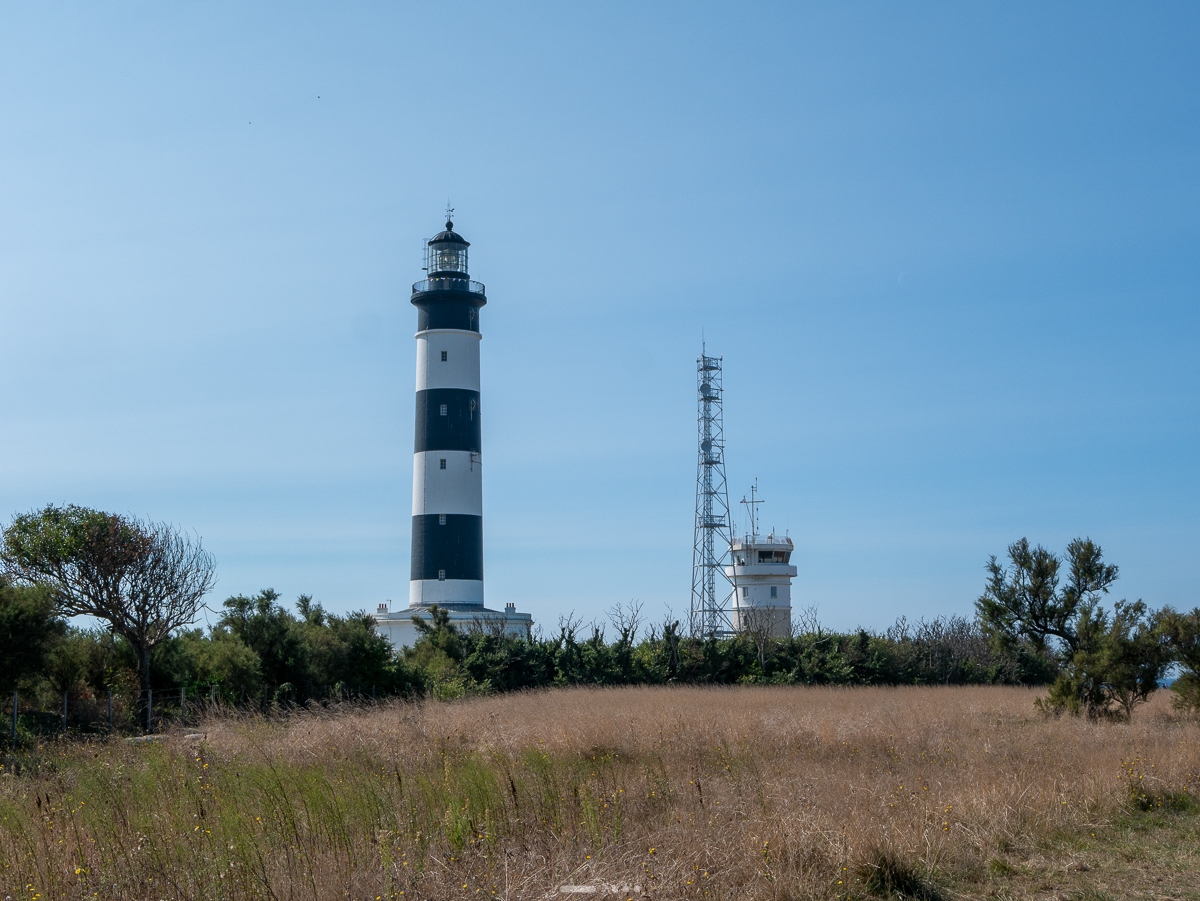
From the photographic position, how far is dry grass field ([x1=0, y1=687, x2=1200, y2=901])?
6477mm

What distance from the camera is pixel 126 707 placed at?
21.8m

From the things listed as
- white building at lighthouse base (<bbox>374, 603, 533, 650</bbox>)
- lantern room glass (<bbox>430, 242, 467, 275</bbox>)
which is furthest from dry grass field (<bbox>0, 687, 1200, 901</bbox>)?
lantern room glass (<bbox>430, 242, 467, 275</bbox>)

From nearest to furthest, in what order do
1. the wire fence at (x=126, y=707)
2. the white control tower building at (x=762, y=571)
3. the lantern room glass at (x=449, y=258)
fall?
the wire fence at (x=126, y=707) < the lantern room glass at (x=449, y=258) < the white control tower building at (x=762, y=571)

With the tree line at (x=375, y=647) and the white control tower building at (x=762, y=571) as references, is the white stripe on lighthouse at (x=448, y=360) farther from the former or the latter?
the white control tower building at (x=762, y=571)

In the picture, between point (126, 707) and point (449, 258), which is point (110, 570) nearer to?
point (126, 707)

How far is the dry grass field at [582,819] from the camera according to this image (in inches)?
255

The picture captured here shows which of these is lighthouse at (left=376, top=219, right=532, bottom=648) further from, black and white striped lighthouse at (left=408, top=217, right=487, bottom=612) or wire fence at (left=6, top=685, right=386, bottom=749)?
wire fence at (left=6, top=685, right=386, bottom=749)

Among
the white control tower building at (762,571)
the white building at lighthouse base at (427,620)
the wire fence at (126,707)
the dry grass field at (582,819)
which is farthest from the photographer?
the white control tower building at (762,571)

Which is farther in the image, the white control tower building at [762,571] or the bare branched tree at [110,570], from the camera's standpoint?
the white control tower building at [762,571]

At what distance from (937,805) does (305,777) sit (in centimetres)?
522

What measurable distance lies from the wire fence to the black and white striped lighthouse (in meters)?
13.3

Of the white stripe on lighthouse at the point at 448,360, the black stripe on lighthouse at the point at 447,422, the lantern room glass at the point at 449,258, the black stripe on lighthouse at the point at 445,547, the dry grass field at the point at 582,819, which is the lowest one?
the dry grass field at the point at 582,819

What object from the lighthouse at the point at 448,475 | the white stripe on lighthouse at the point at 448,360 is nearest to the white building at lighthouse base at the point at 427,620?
the lighthouse at the point at 448,475

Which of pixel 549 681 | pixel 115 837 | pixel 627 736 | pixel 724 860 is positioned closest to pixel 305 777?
pixel 115 837
